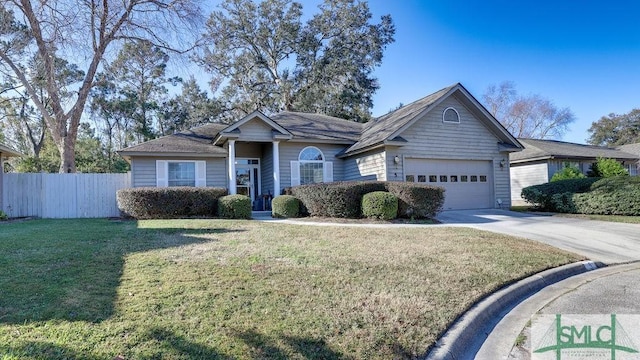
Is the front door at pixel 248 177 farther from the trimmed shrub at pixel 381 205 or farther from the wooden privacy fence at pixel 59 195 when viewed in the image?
→ the trimmed shrub at pixel 381 205

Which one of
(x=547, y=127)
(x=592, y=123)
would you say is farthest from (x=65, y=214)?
(x=592, y=123)

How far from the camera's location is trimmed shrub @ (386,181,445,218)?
12.1 meters

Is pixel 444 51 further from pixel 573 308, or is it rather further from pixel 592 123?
pixel 592 123

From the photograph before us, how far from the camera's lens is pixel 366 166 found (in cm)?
1612

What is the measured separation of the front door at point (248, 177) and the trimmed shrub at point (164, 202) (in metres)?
4.26

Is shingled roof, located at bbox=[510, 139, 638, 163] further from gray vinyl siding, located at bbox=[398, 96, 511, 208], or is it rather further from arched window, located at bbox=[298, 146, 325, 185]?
arched window, located at bbox=[298, 146, 325, 185]

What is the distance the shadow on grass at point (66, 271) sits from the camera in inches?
142

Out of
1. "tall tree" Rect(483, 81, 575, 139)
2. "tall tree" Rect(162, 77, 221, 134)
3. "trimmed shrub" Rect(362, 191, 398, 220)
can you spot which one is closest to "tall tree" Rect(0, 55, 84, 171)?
"tall tree" Rect(162, 77, 221, 134)

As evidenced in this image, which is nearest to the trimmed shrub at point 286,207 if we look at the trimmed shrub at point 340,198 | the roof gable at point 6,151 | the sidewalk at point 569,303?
the trimmed shrub at point 340,198

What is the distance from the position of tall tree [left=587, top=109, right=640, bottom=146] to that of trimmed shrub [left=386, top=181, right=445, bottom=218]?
49538mm

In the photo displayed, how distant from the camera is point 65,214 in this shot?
1459cm

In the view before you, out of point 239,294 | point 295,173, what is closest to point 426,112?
point 295,173

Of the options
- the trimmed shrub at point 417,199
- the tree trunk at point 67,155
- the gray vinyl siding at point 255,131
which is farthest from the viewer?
the tree trunk at point 67,155

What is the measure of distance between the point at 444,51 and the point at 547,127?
1308 inches
